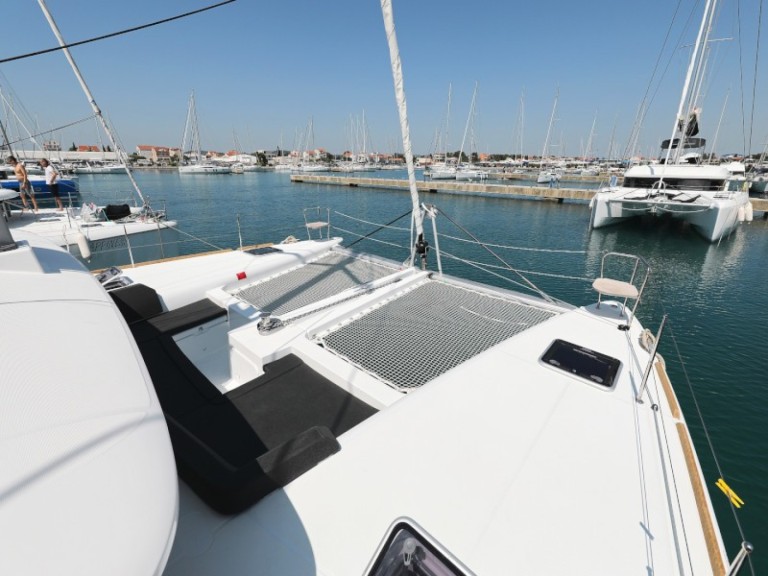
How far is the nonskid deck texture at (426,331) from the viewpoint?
254cm

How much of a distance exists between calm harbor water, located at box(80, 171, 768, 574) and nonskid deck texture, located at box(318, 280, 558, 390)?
1003 millimetres

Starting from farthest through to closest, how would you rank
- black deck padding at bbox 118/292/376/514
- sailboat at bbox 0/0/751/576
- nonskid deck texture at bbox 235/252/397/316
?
1. nonskid deck texture at bbox 235/252/397/316
2. black deck padding at bbox 118/292/376/514
3. sailboat at bbox 0/0/751/576

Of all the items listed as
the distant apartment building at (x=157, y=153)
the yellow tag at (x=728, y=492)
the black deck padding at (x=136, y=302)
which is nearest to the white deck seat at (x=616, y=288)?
the yellow tag at (x=728, y=492)

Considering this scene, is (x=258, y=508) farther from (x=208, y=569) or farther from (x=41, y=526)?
(x=41, y=526)

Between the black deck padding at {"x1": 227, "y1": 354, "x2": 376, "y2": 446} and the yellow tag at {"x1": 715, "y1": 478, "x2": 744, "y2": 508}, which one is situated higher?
the yellow tag at {"x1": 715, "y1": 478, "x2": 744, "y2": 508}

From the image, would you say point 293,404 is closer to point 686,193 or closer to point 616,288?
point 616,288

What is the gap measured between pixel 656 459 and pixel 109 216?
12289mm

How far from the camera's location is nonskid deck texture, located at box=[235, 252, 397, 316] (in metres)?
3.72

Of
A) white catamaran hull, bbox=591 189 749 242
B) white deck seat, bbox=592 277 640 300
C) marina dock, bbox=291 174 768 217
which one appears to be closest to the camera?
white deck seat, bbox=592 277 640 300

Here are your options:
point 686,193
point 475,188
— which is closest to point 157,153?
point 475,188

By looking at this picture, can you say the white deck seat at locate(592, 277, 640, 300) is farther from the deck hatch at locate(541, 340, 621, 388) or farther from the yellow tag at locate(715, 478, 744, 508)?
the yellow tag at locate(715, 478, 744, 508)

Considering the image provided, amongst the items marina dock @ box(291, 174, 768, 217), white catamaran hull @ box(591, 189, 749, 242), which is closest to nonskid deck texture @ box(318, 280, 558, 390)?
white catamaran hull @ box(591, 189, 749, 242)

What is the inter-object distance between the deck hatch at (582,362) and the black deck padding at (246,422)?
1.28 m

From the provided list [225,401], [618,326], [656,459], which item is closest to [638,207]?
[618,326]
